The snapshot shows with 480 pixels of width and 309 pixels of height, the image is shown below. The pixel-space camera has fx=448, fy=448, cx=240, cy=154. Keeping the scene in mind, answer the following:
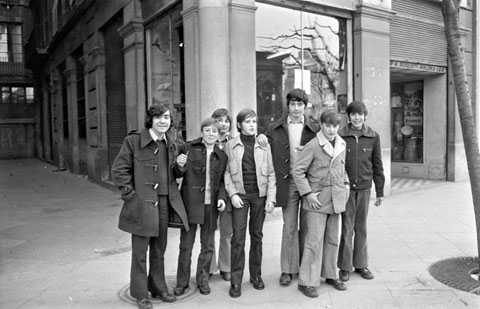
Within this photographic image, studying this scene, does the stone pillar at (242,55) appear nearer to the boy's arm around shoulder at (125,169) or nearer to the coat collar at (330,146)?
the coat collar at (330,146)

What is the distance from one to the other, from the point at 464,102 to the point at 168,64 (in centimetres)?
650

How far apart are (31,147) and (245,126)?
30.4 m

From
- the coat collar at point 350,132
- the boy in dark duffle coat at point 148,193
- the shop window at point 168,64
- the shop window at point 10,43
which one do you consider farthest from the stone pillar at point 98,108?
the shop window at point 10,43

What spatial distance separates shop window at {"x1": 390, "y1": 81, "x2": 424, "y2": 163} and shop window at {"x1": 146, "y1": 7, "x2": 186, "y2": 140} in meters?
6.98

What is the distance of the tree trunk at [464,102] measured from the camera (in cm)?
485

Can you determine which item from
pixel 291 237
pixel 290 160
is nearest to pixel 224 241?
pixel 291 237

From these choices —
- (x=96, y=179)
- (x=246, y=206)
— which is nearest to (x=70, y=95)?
(x=96, y=179)

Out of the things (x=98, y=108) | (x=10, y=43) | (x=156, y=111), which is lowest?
(x=156, y=111)

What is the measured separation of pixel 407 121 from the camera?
12828 millimetres

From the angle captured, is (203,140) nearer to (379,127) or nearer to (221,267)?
(221,267)

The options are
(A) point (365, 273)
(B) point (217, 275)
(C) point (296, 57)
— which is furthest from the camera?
(C) point (296, 57)

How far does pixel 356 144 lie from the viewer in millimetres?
4777

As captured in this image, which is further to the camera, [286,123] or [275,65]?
[275,65]

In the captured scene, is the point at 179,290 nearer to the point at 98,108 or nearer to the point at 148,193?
the point at 148,193
